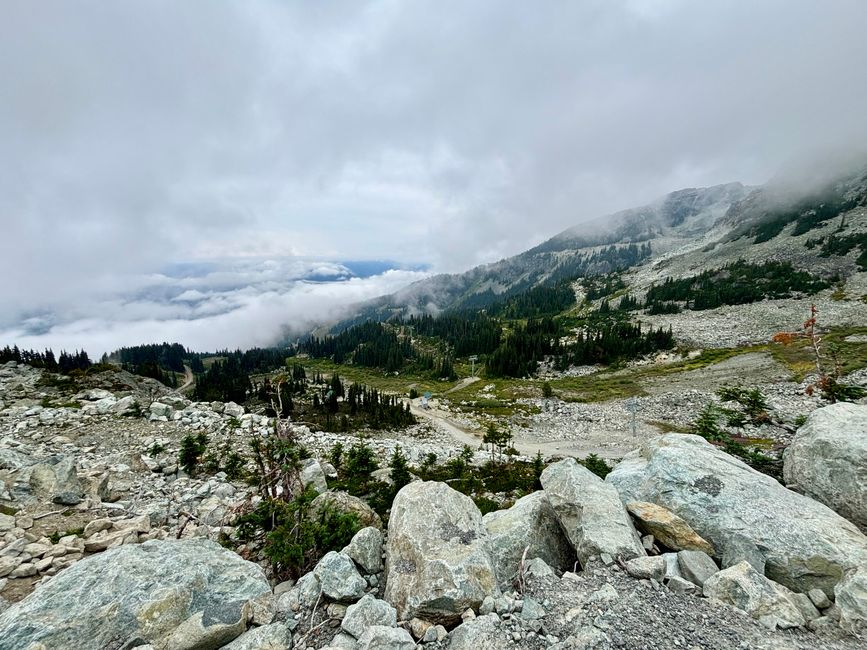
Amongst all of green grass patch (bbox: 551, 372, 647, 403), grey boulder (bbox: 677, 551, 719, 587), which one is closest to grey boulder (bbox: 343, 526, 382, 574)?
grey boulder (bbox: 677, 551, 719, 587)

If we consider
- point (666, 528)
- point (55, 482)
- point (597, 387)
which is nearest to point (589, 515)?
point (666, 528)

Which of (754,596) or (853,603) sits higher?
(754,596)

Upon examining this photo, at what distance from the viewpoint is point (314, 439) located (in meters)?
29.7

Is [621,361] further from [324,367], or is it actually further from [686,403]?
[324,367]

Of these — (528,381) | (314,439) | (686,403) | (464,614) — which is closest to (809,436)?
(464,614)

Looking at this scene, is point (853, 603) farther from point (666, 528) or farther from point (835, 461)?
point (835, 461)

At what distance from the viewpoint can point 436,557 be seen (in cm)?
679

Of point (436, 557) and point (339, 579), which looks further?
point (436, 557)

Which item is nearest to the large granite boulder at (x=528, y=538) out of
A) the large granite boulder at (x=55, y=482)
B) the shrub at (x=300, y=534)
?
the shrub at (x=300, y=534)

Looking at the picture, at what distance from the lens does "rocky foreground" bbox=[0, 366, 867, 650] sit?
17.4 ft

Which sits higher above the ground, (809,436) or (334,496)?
(809,436)

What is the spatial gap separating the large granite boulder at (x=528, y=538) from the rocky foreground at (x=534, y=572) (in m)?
0.04

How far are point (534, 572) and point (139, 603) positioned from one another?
759cm

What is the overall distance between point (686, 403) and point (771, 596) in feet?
175
